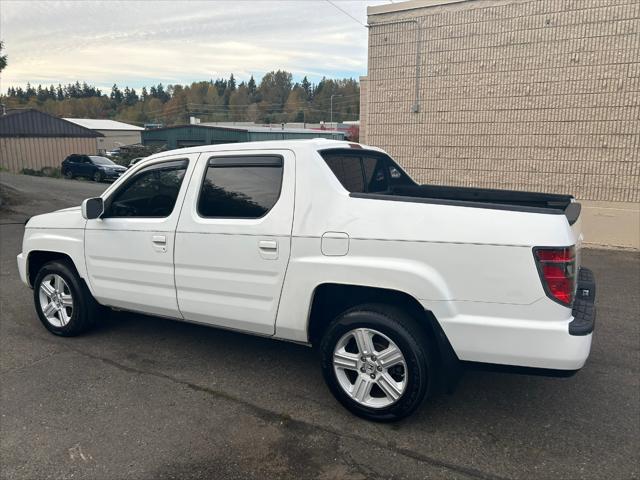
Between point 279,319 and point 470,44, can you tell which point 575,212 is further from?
point 470,44

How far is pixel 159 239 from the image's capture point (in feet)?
14.3

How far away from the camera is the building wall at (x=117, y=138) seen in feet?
179

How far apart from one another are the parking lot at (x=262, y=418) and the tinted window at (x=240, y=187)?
1.37m

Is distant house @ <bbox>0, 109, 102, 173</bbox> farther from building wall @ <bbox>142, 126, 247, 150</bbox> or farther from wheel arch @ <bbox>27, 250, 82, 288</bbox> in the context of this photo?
wheel arch @ <bbox>27, 250, 82, 288</bbox>

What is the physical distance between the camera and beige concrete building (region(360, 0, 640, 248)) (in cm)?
902

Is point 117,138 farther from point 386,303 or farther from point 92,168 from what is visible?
point 386,303

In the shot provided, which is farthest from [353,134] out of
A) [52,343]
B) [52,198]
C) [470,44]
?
[52,343]

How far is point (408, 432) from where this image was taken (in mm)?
3469

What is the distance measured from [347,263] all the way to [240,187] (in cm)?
114

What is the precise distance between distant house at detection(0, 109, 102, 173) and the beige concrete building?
35.2m

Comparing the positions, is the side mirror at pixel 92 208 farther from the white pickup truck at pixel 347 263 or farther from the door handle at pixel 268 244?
the door handle at pixel 268 244

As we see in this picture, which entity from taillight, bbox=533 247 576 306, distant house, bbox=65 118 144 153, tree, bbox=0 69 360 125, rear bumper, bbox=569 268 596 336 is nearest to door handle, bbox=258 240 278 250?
taillight, bbox=533 247 576 306

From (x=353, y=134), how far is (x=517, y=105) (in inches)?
1525

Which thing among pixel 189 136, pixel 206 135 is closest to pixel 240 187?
pixel 206 135
